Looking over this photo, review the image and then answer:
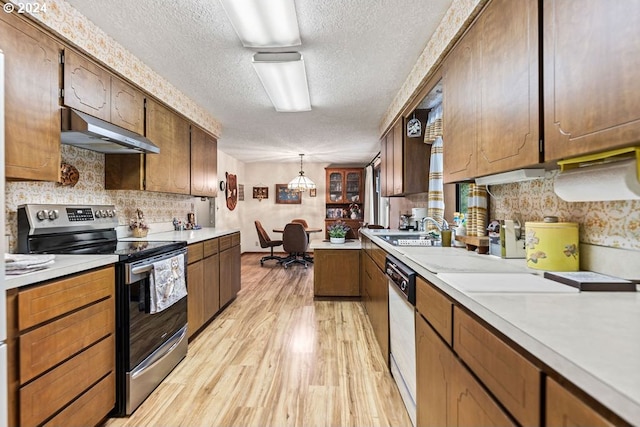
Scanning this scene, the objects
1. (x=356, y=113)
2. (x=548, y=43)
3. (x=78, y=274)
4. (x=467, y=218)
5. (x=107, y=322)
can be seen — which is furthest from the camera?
(x=356, y=113)

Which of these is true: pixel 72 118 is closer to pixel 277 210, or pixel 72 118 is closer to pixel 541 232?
pixel 541 232

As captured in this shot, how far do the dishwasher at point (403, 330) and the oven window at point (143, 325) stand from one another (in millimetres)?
1508

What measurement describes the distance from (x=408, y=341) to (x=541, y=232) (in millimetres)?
851

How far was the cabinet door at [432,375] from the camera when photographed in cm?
113

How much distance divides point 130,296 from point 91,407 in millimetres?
540

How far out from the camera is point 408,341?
1.69m

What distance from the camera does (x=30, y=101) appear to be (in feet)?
5.25

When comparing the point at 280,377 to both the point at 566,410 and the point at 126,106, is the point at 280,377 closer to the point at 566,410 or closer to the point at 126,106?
the point at 566,410

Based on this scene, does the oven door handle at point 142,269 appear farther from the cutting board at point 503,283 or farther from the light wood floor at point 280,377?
the cutting board at point 503,283

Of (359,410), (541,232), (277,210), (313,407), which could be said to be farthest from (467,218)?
(277,210)

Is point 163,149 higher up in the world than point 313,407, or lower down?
higher up

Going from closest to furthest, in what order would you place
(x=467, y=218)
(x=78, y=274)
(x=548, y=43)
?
1. (x=548, y=43)
2. (x=78, y=274)
3. (x=467, y=218)

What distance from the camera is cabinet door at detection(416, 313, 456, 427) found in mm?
1126

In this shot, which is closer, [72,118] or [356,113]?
[72,118]
